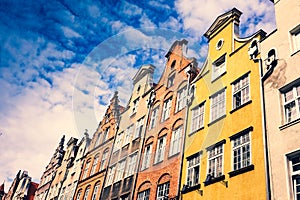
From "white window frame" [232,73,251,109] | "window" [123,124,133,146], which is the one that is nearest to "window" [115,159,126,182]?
"window" [123,124,133,146]

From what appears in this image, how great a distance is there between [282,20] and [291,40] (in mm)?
1563

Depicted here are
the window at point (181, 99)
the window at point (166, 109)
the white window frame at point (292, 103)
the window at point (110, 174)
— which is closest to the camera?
the white window frame at point (292, 103)

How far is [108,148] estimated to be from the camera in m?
31.4

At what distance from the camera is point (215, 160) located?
650 inches

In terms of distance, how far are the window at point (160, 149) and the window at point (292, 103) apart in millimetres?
9870

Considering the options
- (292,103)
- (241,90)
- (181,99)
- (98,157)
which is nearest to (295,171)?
(292,103)

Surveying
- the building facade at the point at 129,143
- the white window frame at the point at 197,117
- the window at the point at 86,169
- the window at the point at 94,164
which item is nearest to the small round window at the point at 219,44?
the white window frame at the point at 197,117

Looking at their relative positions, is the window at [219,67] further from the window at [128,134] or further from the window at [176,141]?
the window at [128,134]

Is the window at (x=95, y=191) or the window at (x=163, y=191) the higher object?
the window at (x=95, y=191)

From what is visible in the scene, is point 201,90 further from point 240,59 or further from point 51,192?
point 51,192

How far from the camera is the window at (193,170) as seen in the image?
17.6m

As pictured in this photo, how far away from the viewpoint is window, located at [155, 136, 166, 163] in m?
22.0

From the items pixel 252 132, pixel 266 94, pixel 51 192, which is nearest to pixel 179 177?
pixel 252 132

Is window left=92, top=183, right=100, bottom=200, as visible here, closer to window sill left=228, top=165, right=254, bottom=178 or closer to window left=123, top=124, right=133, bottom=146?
window left=123, top=124, right=133, bottom=146
